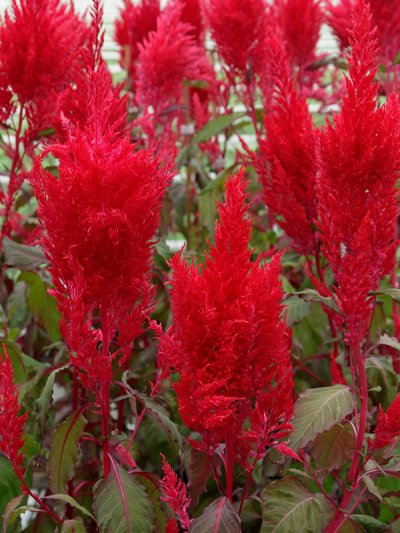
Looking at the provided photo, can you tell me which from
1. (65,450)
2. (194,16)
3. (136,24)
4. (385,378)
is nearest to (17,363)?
(65,450)

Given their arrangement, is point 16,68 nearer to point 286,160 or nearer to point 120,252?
point 286,160

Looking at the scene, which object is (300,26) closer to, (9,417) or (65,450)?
(65,450)

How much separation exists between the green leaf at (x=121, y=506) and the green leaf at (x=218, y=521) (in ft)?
0.41

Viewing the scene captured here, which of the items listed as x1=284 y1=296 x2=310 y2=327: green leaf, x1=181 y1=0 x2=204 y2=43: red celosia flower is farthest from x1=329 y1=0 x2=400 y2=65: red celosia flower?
x1=284 y1=296 x2=310 y2=327: green leaf

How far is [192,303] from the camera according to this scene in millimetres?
1100

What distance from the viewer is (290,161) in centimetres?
154

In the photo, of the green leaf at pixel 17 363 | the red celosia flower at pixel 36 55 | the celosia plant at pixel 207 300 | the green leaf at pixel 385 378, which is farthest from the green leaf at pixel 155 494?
the red celosia flower at pixel 36 55

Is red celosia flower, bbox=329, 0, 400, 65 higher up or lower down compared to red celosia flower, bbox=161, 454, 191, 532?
higher up

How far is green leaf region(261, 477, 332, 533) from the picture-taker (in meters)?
1.27

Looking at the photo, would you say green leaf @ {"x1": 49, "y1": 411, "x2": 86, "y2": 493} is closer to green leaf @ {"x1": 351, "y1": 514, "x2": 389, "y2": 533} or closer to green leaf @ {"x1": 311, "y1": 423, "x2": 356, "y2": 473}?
green leaf @ {"x1": 311, "y1": 423, "x2": 356, "y2": 473}

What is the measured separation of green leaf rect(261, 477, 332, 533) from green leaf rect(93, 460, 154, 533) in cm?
20

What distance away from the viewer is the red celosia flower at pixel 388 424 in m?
1.17

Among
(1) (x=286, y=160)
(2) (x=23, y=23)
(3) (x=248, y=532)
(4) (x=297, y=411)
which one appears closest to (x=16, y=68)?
(2) (x=23, y=23)

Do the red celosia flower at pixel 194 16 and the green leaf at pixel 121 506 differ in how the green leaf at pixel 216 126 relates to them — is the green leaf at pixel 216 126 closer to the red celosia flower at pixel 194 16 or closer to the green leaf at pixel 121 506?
the red celosia flower at pixel 194 16
